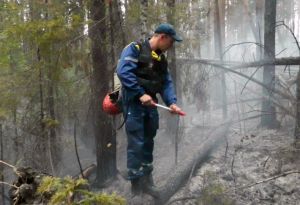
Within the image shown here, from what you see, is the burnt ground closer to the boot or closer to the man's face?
the boot

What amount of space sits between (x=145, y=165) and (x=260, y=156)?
3.93 m

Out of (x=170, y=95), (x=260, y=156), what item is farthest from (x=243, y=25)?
(x=170, y=95)

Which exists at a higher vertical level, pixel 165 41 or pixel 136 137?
pixel 165 41

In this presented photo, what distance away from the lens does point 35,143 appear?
321 inches

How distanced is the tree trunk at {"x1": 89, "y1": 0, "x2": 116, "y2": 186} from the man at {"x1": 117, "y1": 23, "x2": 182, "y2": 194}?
8.35ft

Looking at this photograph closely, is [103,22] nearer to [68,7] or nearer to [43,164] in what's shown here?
[68,7]

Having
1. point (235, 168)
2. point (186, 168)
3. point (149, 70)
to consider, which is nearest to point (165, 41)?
point (149, 70)

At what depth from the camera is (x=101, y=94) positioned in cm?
816

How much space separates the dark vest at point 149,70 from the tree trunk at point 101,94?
9.09ft

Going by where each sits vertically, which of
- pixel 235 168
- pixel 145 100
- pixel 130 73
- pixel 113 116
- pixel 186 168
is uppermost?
pixel 130 73

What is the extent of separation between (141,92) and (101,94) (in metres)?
3.41

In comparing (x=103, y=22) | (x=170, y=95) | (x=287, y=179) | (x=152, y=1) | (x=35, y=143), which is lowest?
(x=287, y=179)

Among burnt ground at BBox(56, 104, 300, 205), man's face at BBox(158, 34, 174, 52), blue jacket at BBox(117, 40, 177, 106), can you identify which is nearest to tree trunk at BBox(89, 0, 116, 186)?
burnt ground at BBox(56, 104, 300, 205)

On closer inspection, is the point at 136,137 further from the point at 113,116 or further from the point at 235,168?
the point at 235,168
